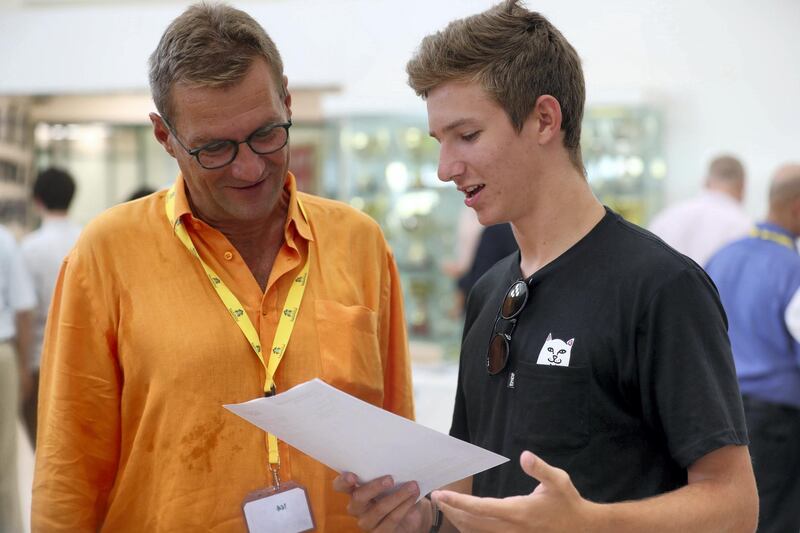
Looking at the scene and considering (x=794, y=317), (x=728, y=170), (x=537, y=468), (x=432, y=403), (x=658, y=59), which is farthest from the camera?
(x=658, y=59)

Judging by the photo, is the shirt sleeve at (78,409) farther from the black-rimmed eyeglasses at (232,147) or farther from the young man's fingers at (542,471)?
the young man's fingers at (542,471)

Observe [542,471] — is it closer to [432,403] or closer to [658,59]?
[432,403]

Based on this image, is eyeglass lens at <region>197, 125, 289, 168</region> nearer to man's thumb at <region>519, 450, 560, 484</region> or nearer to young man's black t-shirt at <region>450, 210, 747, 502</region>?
young man's black t-shirt at <region>450, 210, 747, 502</region>

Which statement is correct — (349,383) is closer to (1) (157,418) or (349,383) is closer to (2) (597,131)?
(1) (157,418)

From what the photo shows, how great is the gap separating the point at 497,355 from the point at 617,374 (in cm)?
24

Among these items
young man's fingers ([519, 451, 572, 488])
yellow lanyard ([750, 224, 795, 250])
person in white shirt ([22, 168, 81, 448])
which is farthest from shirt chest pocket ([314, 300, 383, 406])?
person in white shirt ([22, 168, 81, 448])

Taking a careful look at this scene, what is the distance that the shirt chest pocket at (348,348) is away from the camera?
6.42 feet

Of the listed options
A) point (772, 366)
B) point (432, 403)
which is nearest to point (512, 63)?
point (772, 366)

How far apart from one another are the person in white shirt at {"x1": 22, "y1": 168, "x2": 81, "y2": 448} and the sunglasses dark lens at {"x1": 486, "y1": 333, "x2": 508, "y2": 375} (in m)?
4.18

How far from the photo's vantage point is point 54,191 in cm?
545

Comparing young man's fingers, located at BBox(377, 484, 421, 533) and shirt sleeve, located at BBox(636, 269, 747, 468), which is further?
young man's fingers, located at BBox(377, 484, 421, 533)

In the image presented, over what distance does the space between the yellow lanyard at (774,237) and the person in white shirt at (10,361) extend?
3.66 meters

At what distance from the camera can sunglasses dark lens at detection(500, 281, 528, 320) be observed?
1646 mm

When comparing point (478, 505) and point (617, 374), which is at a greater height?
point (617, 374)
